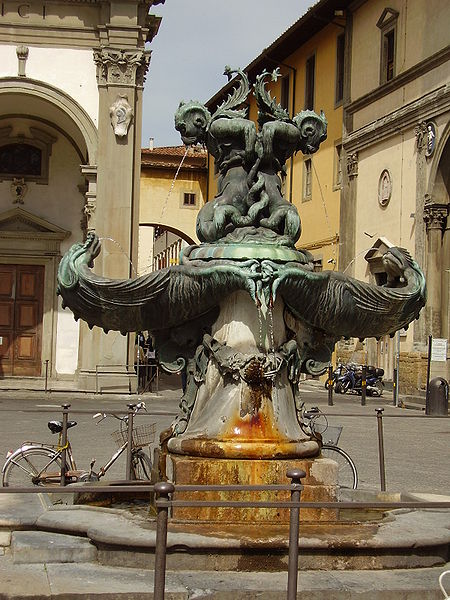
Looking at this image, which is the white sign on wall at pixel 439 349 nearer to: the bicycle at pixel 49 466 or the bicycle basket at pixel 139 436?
the bicycle basket at pixel 139 436

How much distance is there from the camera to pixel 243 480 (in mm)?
6668

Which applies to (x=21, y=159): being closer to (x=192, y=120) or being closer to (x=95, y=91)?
(x=95, y=91)

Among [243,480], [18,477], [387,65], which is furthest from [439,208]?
[243,480]

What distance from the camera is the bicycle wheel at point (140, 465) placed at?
9.54m

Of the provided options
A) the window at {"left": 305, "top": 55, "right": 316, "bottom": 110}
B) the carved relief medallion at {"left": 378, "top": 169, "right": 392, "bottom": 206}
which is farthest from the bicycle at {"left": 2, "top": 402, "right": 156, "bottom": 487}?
the window at {"left": 305, "top": 55, "right": 316, "bottom": 110}

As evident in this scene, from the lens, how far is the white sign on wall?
79.0ft

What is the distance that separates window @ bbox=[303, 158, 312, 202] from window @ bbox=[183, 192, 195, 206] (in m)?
12.2

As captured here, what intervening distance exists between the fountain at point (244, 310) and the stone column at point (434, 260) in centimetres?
1906

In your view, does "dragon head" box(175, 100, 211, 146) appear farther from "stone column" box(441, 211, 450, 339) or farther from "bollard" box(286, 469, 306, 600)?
"stone column" box(441, 211, 450, 339)

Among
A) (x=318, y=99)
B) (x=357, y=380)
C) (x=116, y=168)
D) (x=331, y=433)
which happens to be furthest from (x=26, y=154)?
(x=331, y=433)

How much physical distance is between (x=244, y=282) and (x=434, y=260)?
20.3 m

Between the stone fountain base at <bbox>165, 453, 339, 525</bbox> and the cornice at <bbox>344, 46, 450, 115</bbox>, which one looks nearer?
the stone fountain base at <bbox>165, 453, 339, 525</bbox>

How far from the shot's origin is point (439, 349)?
2423cm

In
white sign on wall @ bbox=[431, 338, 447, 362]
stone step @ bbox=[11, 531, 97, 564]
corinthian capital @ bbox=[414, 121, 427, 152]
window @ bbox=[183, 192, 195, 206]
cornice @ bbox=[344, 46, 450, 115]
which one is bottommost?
stone step @ bbox=[11, 531, 97, 564]
